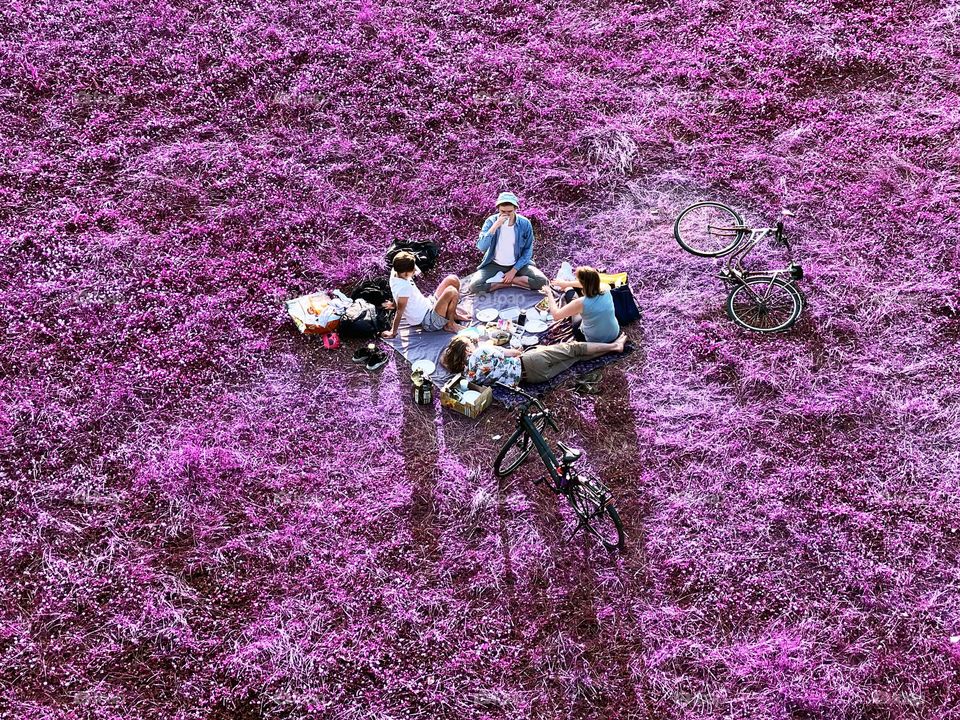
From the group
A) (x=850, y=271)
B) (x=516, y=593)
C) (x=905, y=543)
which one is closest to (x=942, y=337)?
(x=850, y=271)

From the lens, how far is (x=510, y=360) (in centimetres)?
1234

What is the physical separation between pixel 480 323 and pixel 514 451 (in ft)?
8.41

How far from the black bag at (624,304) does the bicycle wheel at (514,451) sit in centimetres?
254

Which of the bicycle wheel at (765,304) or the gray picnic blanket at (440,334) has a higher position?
the gray picnic blanket at (440,334)

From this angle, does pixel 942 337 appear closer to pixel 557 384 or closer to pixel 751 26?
pixel 557 384

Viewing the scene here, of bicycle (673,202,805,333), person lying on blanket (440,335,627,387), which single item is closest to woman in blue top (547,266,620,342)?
person lying on blanket (440,335,627,387)

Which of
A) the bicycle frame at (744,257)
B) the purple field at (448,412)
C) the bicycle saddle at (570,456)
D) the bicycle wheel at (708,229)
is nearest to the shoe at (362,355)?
the purple field at (448,412)

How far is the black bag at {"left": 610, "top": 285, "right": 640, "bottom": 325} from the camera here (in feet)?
43.8

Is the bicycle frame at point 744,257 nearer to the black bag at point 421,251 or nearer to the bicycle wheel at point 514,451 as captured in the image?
the bicycle wheel at point 514,451

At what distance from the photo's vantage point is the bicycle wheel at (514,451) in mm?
10945

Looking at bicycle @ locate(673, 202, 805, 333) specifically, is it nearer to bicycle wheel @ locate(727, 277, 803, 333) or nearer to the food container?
bicycle wheel @ locate(727, 277, 803, 333)

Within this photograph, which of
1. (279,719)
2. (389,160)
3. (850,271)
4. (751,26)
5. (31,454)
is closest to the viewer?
(279,719)

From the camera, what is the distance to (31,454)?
1195 cm

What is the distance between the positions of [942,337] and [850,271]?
5.92 ft
